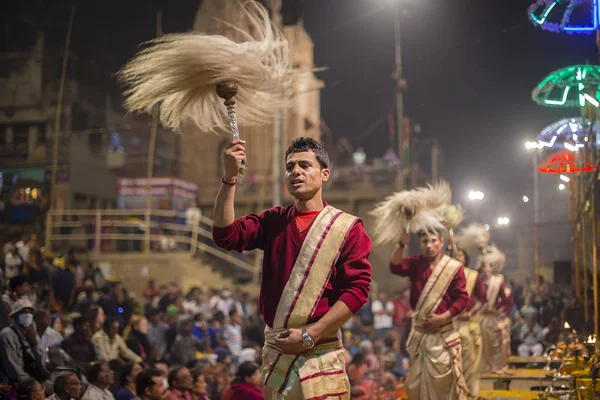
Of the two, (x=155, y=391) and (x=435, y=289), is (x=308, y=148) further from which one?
(x=155, y=391)

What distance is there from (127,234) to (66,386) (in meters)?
14.2

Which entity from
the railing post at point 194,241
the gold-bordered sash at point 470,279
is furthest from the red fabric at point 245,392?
the railing post at point 194,241

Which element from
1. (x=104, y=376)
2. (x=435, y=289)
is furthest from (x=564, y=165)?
(x=104, y=376)

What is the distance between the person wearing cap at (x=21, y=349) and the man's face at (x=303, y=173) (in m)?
3.91

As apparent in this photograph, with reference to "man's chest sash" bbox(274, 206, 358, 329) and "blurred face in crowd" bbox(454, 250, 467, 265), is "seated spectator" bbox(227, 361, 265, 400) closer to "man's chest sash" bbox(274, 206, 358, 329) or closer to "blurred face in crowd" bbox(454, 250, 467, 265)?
"man's chest sash" bbox(274, 206, 358, 329)

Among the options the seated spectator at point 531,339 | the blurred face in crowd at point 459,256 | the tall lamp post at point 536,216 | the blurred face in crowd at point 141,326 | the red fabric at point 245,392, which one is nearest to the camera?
the red fabric at point 245,392

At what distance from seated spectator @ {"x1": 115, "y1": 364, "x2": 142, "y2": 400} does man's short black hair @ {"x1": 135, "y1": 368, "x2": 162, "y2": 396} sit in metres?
0.37

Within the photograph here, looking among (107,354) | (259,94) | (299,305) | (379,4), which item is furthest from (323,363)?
(379,4)

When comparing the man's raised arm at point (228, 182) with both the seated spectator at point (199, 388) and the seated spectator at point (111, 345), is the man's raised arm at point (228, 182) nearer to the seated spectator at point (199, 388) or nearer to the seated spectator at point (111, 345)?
the seated spectator at point (199, 388)

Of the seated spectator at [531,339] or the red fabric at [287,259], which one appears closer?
the red fabric at [287,259]

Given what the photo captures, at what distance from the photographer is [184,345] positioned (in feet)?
36.9

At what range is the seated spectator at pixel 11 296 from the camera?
7703mm

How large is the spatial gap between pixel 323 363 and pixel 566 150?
287 inches

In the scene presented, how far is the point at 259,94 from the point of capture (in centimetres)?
459
